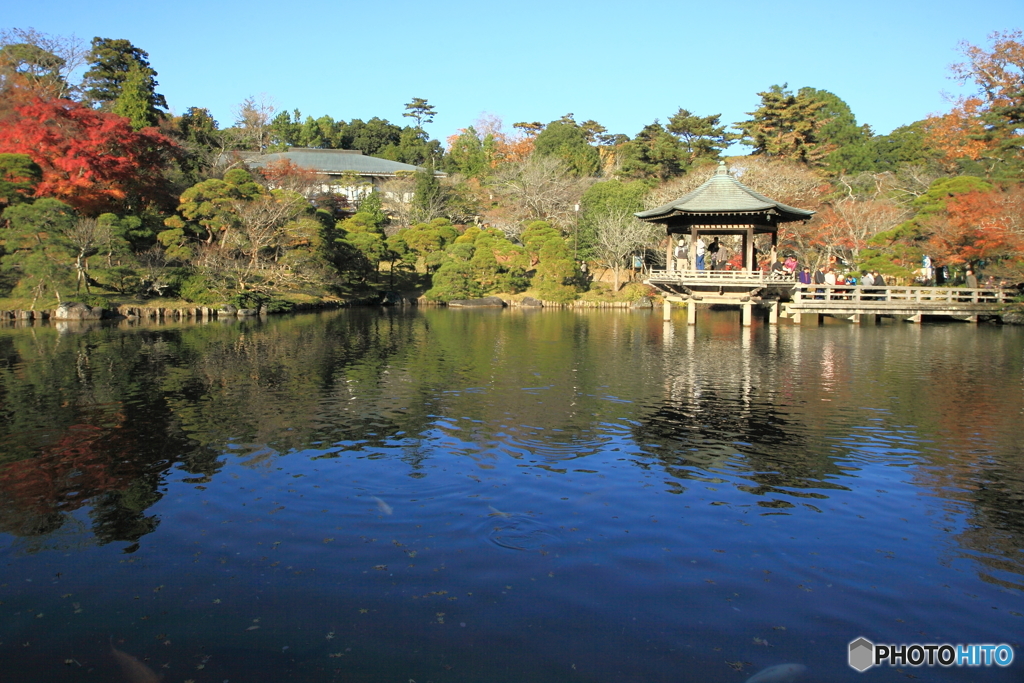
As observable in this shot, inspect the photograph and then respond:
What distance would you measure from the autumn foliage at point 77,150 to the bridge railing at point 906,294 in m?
25.9

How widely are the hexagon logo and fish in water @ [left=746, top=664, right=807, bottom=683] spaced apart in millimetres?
337

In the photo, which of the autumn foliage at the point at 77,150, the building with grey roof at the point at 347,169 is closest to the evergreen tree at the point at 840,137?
the building with grey roof at the point at 347,169

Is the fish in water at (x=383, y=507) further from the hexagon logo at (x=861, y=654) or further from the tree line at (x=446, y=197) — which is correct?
the tree line at (x=446, y=197)

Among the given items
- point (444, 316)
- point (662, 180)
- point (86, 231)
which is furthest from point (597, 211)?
point (86, 231)

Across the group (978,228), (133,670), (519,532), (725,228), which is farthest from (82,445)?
(978,228)

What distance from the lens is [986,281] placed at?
26953mm

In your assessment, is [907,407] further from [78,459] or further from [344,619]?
[78,459]

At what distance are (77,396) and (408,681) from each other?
9.66 meters

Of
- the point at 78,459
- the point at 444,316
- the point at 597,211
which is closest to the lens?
the point at 78,459

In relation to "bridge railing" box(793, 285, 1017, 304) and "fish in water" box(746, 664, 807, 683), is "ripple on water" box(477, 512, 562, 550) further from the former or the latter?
"bridge railing" box(793, 285, 1017, 304)

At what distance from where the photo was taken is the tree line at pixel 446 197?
25.6 meters

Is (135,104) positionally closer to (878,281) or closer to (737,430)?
(878,281)

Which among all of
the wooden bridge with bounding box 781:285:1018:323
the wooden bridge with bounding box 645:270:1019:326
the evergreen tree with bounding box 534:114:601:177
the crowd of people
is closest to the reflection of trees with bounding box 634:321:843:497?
the wooden bridge with bounding box 645:270:1019:326

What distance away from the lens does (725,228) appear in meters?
23.4
